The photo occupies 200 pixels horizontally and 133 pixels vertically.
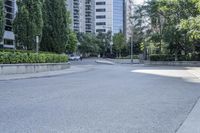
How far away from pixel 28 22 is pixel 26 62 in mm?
5371

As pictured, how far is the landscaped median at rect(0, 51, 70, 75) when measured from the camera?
28156 millimetres

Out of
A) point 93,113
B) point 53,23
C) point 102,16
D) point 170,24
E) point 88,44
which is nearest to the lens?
point 93,113

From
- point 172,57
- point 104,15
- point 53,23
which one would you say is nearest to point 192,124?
point 53,23

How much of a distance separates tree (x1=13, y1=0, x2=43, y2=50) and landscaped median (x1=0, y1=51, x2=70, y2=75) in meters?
2.23

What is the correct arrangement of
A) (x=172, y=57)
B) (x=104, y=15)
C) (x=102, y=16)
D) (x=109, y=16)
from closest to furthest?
(x=172, y=57) → (x=109, y=16) → (x=104, y=15) → (x=102, y=16)

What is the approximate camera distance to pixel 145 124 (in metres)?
9.36

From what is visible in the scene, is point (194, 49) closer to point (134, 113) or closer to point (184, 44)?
point (184, 44)

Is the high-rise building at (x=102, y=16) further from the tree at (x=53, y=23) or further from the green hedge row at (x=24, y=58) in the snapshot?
the green hedge row at (x=24, y=58)

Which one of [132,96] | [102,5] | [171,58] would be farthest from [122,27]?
[132,96]

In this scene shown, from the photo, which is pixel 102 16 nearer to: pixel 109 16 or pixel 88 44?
pixel 109 16

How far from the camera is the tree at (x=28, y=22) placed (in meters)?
34.9

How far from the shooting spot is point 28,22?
3500cm

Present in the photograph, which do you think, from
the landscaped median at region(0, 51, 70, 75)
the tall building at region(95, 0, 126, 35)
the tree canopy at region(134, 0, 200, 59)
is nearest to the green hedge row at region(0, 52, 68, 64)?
the landscaped median at region(0, 51, 70, 75)

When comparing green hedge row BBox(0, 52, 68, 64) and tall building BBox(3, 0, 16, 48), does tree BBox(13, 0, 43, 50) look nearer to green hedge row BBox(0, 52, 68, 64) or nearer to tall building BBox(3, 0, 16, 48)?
green hedge row BBox(0, 52, 68, 64)
